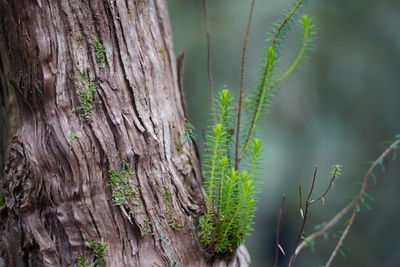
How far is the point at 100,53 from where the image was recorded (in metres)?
0.89

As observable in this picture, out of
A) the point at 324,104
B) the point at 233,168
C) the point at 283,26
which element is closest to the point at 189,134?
the point at 233,168

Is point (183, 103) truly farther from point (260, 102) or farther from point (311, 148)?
point (311, 148)

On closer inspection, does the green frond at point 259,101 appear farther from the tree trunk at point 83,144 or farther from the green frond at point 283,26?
the tree trunk at point 83,144

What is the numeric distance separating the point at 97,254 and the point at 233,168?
351 millimetres

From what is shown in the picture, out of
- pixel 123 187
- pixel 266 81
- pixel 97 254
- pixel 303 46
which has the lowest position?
pixel 97 254

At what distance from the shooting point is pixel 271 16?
293 cm

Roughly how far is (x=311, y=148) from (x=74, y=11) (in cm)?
243

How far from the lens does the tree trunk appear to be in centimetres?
86

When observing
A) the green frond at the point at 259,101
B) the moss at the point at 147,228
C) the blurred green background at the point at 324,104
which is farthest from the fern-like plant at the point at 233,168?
the blurred green background at the point at 324,104

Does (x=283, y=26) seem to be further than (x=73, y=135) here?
Yes

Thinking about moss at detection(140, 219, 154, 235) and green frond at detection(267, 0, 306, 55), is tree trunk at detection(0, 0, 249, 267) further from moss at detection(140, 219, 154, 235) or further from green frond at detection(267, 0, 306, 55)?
green frond at detection(267, 0, 306, 55)

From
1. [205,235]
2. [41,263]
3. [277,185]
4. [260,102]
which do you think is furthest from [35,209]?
[277,185]

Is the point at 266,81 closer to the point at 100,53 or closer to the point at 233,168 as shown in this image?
the point at 233,168

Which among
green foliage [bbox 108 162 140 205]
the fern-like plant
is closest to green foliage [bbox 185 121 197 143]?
the fern-like plant
